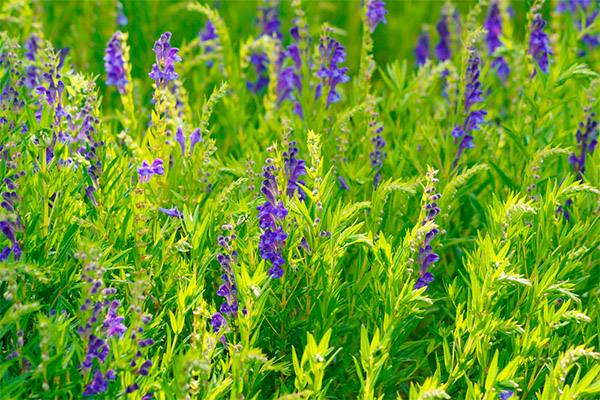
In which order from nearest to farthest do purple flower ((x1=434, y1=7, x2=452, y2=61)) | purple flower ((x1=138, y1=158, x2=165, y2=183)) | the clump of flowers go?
1. purple flower ((x1=138, y1=158, x2=165, y2=183))
2. the clump of flowers
3. purple flower ((x1=434, y1=7, x2=452, y2=61))

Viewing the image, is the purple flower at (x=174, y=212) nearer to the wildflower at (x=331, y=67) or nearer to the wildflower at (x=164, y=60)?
the wildflower at (x=164, y=60)

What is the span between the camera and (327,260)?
2.48 m

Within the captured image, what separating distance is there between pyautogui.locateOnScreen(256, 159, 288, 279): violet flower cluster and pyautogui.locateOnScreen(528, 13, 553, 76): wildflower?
2.24m

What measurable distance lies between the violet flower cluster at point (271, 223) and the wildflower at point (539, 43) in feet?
7.35

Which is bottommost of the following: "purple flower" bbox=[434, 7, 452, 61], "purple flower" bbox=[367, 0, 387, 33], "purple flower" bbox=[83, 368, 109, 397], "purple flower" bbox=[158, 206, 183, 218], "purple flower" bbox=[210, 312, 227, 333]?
"purple flower" bbox=[83, 368, 109, 397]

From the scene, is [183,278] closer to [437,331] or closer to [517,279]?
[437,331]

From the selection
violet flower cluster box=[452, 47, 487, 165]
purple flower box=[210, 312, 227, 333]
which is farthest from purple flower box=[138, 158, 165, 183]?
violet flower cluster box=[452, 47, 487, 165]

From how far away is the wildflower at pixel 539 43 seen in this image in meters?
A: 3.71

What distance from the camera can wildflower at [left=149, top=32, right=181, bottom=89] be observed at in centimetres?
284

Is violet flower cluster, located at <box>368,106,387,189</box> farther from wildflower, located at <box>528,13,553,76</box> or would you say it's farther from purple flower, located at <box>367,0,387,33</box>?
wildflower, located at <box>528,13,553,76</box>

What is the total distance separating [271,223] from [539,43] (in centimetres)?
240

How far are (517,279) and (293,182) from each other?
1023 mm

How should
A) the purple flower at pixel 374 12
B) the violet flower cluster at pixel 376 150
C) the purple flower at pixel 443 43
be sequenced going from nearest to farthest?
the violet flower cluster at pixel 376 150 → the purple flower at pixel 374 12 → the purple flower at pixel 443 43

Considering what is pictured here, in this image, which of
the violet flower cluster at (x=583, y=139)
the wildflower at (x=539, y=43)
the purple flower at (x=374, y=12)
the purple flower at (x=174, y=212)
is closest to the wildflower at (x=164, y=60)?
the purple flower at (x=174, y=212)
